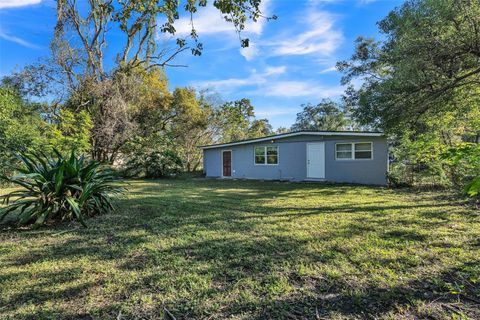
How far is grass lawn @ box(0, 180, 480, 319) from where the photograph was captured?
7.34 ft

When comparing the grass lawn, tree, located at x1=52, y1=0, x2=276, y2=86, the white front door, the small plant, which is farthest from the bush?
the grass lawn

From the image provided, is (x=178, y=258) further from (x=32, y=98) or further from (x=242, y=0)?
(x=32, y=98)

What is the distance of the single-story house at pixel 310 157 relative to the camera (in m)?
11.4

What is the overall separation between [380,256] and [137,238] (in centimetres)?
333

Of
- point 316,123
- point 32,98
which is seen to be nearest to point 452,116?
point 32,98

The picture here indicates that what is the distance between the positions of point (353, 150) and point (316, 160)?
1718mm

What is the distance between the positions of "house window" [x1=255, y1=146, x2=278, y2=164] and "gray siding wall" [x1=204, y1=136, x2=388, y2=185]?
0.23 metres

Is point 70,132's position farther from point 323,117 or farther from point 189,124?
point 323,117

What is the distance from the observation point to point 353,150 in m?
11.9

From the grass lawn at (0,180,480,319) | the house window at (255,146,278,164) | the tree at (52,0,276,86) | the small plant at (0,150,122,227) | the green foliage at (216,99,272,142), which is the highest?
the tree at (52,0,276,86)

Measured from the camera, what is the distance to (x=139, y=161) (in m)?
16.0

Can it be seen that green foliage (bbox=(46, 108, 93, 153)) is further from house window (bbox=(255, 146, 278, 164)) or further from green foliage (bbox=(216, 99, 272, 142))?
green foliage (bbox=(216, 99, 272, 142))

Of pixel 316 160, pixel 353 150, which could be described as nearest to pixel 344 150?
pixel 353 150

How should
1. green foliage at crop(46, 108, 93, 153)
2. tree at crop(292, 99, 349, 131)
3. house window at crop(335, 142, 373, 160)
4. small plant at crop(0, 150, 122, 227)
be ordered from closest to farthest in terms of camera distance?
1. small plant at crop(0, 150, 122, 227)
2. house window at crop(335, 142, 373, 160)
3. green foliage at crop(46, 108, 93, 153)
4. tree at crop(292, 99, 349, 131)
